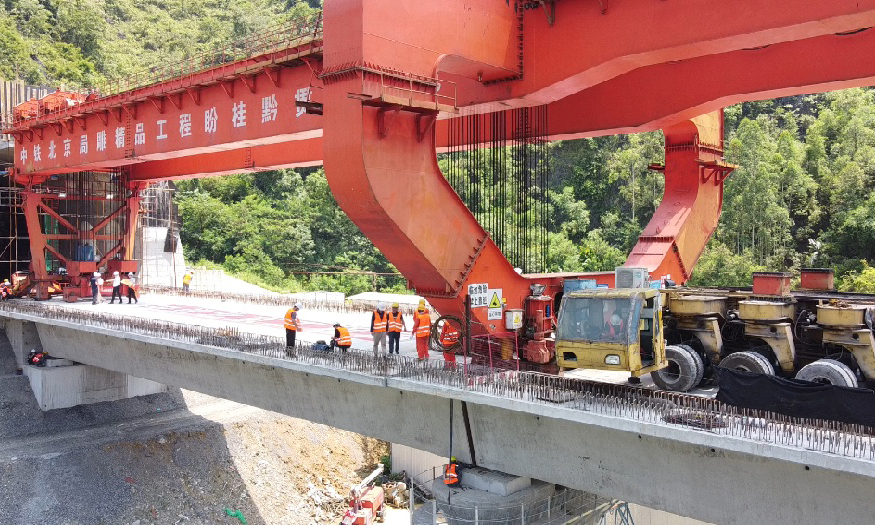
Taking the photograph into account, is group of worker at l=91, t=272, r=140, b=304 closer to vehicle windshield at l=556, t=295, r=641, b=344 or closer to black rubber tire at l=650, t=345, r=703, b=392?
vehicle windshield at l=556, t=295, r=641, b=344

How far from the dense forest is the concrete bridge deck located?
22850mm

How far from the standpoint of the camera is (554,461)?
1142 centimetres

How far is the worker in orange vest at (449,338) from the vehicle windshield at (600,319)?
2897mm

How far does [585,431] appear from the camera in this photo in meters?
10.9

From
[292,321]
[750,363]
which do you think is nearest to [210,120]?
[292,321]

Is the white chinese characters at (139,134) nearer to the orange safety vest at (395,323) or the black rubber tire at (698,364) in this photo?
the orange safety vest at (395,323)

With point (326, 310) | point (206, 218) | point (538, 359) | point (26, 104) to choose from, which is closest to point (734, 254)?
point (326, 310)

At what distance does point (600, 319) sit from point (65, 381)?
69.3 feet

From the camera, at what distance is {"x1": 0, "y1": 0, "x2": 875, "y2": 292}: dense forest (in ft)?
118

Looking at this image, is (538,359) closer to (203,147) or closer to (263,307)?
(203,147)

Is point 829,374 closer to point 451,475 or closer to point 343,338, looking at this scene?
point 451,475

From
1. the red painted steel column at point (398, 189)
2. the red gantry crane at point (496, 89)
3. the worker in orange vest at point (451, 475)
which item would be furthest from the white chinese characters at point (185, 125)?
the worker in orange vest at point (451, 475)

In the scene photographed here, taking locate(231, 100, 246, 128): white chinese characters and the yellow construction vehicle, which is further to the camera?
locate(231, 100, 246, 128): white chinese characters

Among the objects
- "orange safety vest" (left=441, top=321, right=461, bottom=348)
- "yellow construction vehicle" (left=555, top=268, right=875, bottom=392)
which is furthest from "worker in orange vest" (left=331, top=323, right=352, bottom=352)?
"yellow construction vehicle" (left=555, top=268, right=875, bottom=392)
